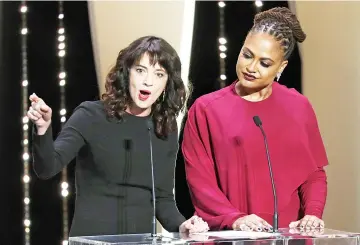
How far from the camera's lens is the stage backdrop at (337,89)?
3455 mm

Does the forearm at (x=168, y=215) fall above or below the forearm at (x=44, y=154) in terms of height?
below

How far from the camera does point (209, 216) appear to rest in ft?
8.34

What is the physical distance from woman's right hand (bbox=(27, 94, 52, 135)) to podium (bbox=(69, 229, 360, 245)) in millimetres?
306

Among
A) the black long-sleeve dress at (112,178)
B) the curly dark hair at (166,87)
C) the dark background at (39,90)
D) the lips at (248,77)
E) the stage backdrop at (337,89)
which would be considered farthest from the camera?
the stage backdrop at (337,89)

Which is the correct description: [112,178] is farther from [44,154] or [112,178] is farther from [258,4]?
[258,4]

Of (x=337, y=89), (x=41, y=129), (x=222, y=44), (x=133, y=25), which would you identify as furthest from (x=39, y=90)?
(x=337, y=89)

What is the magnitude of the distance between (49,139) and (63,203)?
3.91 feet

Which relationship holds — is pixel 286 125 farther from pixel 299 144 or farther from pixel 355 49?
pixel 355 49

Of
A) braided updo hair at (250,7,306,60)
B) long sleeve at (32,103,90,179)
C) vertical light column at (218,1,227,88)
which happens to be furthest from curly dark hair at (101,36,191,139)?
vertical light column at (218,1,227,88)

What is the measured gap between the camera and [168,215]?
95.9 inches

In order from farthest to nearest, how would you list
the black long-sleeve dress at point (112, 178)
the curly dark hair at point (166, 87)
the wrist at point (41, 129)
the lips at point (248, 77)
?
1. the lips at point (248, 77)
2. the curly dark hair at point (166, 87)
3. the black long-sleeve dress at point (112, 178)
4. the wrist at point (41, 129)

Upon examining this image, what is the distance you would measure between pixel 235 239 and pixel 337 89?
5.54ft

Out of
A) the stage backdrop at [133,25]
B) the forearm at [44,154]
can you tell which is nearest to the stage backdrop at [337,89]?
the stage backdrop at [133,25]

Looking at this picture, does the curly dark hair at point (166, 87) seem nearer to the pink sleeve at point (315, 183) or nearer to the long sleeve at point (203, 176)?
the long sleeve at point (203, 176)
